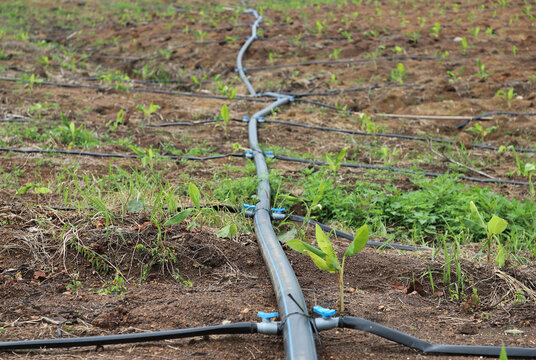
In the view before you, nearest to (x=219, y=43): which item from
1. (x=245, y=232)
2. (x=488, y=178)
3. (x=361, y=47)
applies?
(x=361, y=47)

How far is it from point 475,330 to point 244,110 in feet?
12.4

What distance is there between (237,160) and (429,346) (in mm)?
2499

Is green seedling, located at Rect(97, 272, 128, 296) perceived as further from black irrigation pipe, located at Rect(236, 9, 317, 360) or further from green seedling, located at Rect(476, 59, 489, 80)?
green seedling, located at Rect(476, 59, 489, 80)

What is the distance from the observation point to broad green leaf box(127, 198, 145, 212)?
241 centimetres

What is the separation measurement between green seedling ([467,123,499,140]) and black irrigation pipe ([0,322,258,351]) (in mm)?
3402

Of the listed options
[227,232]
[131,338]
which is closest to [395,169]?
[227,232]

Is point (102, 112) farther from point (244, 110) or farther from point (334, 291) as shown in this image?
point (334, 291)

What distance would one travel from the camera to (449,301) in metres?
2.02

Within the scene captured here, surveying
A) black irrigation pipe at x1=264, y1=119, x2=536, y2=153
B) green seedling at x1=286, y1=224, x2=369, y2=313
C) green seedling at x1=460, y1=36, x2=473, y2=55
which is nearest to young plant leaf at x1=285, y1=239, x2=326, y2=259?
green seedling at x1=286, y1=224, x2=369, y2=313

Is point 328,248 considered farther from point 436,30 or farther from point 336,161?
point 436,30

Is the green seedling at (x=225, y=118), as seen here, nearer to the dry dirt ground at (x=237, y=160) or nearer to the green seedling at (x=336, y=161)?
the dry dirt ground at (x=237, y=160)

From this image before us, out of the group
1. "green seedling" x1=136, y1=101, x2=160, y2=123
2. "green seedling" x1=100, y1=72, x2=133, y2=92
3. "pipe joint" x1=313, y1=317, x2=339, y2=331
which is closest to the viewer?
"pipe joint" x1=313, y1=317, x2=339, y2=331

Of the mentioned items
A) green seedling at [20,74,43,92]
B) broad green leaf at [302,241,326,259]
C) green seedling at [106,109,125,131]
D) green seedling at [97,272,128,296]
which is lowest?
green seedling at [97,272,128,296]

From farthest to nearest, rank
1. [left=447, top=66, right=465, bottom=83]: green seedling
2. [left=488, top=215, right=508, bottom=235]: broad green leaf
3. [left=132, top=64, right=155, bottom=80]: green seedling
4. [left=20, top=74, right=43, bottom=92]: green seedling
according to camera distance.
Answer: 1. [left=132, top=64, right=155, bottom=80]: green seedling
2. [left=447, top=66, right=465, bottom=83]: green seedling
3. [left=20, top=74, right=43, bottom=92]: green seedling
4. [left=488, top=215, right=508, bottom=235]: broad green leaf
